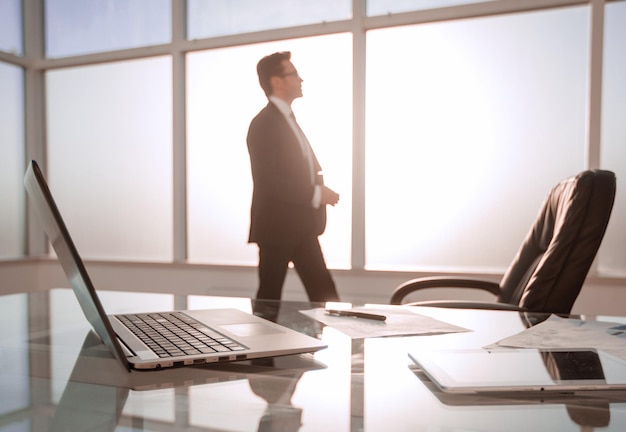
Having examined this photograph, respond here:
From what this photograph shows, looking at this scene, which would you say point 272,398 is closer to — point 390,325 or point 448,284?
point 390,325

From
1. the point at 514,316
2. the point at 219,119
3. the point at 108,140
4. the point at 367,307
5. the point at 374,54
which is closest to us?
the point at 514,316

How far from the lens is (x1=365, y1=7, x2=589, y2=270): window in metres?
3.60

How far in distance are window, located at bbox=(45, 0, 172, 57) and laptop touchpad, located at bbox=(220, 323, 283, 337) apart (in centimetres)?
402

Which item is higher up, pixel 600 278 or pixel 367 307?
pixel 367 307

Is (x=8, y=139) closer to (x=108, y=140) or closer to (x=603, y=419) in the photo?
(x=108, y=140)

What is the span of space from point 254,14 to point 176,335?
3.84m

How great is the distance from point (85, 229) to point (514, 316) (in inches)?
175

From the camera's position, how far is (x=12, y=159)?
4938mm

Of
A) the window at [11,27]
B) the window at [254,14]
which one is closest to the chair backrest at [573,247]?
the window at [254,14]

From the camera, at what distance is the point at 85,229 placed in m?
4.94

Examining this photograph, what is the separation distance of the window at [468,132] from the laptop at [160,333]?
2.99 meters

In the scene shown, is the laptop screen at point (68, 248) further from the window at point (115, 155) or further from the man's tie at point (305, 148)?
the window at point (115, 155)

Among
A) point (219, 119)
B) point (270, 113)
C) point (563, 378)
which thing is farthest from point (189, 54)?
point (563, 378)

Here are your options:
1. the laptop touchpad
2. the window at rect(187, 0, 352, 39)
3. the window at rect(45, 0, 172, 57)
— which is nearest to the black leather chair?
the laptop touchpad
